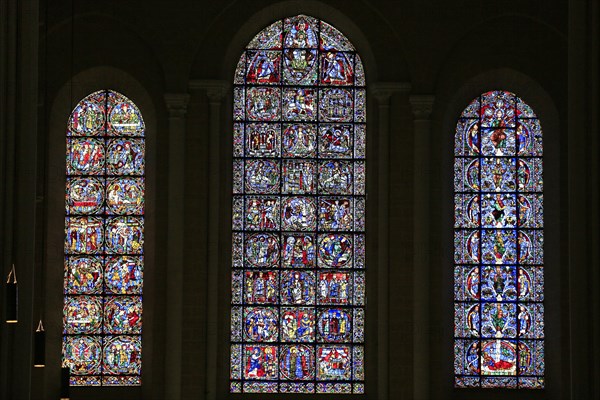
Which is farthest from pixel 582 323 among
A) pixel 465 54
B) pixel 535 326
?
pixel 465 54

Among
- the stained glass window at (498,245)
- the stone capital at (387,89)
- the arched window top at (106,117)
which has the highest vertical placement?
the stone capital at (387,89)

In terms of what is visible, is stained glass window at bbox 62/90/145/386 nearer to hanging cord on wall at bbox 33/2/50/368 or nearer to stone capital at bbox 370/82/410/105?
hanging cord on wall at bbox 33/2/50/368

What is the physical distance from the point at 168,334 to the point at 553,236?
20.5ft

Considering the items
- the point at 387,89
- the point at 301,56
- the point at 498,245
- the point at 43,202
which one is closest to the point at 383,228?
the point at 498,245

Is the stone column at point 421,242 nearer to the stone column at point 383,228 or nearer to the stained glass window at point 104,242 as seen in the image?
the stone column at point 383,228

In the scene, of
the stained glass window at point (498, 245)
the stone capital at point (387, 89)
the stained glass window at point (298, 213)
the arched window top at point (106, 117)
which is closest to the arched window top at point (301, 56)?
the stained glass window at point (298, 213)

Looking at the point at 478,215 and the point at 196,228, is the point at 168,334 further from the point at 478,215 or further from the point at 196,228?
the point at 478,215

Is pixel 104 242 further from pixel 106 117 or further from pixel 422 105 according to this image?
pixel 422 105

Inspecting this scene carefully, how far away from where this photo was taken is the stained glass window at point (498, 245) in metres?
19.5

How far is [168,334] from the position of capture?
18906 mm

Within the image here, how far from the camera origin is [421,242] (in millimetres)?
19109

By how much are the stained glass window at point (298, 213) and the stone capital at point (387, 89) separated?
597 millimetres

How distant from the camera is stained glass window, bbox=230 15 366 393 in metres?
19.5

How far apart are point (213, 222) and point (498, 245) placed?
459cm
